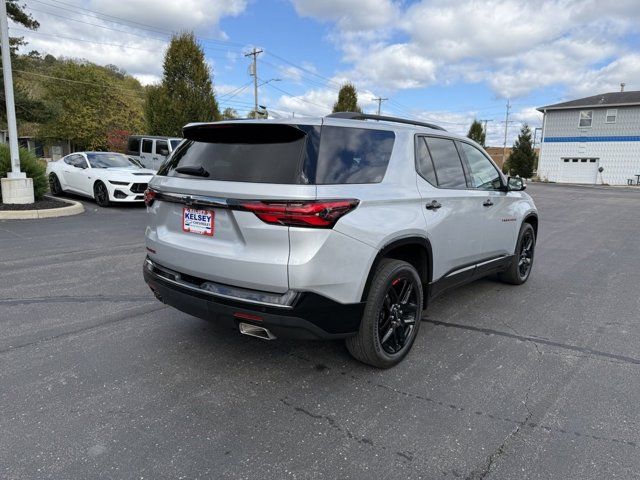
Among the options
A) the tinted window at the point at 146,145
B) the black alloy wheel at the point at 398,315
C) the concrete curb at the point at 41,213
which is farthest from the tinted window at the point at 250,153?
the tinted window at the point at 146,145

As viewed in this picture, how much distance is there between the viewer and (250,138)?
313 centimetres

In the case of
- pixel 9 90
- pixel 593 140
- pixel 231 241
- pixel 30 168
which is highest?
pixel 593 140

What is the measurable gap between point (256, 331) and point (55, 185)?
45.3 ft

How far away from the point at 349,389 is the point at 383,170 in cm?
159

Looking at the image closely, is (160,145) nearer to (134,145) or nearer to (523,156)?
(134,145)

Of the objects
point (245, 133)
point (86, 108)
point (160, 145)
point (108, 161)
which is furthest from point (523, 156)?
point (245, 133)

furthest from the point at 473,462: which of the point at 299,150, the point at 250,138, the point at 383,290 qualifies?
the point at 250,138

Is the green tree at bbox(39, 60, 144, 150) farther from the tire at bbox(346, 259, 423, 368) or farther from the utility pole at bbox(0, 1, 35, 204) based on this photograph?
the tire at bbox(346, 259, 423, 368)

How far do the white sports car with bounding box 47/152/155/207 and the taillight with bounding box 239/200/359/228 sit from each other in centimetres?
1017

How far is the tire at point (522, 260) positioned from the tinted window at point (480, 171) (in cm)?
99

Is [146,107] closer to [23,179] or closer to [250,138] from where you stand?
[23,179]

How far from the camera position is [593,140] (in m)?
38.6

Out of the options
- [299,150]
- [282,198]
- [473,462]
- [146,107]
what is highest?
[146,107]

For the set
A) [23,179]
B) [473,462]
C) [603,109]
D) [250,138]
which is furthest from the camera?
[603,109]
